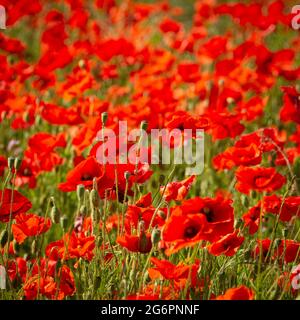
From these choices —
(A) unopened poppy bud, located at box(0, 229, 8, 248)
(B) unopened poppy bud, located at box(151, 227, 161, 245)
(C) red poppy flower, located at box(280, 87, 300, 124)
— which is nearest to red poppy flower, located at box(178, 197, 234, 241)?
(B) unopened poppy bud, located at box(151, 227, 161, 245)

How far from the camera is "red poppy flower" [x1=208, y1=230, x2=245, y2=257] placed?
6.01 feet

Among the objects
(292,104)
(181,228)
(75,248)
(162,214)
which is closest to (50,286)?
(75,248)

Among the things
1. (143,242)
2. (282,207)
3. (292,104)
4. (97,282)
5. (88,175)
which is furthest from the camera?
(292,104)

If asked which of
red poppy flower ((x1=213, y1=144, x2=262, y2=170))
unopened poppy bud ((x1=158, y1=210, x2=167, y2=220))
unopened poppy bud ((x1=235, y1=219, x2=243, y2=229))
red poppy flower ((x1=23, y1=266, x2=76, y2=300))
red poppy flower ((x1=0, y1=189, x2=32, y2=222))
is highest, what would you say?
red poppy flower ((x1=213, y1=144, x2=262, y2=170))

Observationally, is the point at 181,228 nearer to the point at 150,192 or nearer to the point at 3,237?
the point at 150,192

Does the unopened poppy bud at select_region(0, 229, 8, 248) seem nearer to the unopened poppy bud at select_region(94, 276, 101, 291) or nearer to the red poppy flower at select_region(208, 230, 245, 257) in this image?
the unopened poppy bud at select_region(94, 276, 101, 291)

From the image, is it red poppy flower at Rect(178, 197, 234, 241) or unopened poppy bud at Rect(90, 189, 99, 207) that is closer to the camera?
red poppy flower at Rect(178, 197, 234, 241)

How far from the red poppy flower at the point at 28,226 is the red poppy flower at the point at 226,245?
0.49 meters

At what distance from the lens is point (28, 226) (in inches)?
79.1

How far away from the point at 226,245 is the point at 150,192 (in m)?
0.36

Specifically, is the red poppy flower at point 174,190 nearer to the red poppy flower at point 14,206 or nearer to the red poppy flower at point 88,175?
the red poppy flower at point 88,175

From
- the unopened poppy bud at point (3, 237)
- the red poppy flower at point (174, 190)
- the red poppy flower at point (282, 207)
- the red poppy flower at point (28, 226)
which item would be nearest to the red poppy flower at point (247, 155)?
the red poppy flower at point (282, 207)
